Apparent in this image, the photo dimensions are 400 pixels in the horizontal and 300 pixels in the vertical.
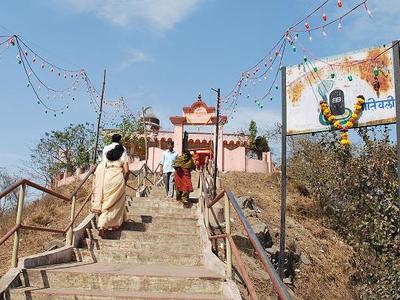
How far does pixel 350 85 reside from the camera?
294 inches

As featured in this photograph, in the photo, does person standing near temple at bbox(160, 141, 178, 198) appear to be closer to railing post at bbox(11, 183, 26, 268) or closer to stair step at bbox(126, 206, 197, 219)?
stair step at bbox(126, 206, 197, 219)

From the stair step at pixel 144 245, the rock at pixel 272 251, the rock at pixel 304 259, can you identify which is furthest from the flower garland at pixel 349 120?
the rock at pixel 304 259

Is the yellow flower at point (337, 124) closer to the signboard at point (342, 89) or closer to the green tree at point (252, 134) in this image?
the signboard at point (342, 89)

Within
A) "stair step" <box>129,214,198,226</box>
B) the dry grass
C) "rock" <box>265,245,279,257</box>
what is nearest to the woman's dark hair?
"stair step" <box>129,214,198,226</box>

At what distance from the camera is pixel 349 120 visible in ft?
24.0

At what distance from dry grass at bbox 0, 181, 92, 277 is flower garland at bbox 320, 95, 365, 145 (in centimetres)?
501

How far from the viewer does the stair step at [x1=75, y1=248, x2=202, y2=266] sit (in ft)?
20.6

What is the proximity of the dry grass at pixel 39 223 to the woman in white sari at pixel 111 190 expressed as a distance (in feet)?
2.85

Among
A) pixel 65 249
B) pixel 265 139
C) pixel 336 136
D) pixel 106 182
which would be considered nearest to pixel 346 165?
pixel 336 136

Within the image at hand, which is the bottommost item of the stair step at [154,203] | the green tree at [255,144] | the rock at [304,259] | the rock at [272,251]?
the rock at [304,259]

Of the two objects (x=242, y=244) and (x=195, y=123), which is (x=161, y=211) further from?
(x=195, y=123)

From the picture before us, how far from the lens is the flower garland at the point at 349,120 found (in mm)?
7207

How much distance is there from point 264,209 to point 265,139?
14.3 metres

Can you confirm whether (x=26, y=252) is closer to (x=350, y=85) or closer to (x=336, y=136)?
(x=350, y=85)
